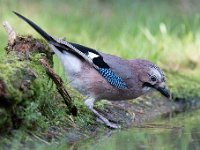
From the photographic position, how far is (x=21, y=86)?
5.80m

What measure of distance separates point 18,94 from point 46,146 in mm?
588

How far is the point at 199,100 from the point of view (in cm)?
953

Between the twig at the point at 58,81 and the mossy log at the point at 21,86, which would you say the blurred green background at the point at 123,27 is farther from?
the twig at the point at 58,81

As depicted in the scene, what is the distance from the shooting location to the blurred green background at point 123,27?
35.0 feet

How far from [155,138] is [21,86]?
5.35 feet

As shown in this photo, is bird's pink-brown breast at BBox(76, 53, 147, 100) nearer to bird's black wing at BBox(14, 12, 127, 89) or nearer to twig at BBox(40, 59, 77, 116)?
bird's black wing at BBox(14, 12, 127, 89)

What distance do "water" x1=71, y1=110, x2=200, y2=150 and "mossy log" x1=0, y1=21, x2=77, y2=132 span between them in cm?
55

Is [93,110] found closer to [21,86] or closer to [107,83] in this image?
[107,83]

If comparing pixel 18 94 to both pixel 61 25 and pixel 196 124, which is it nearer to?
pixel 196 124

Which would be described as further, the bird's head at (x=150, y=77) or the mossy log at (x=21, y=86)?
the bird's head at (x=150, y=77)

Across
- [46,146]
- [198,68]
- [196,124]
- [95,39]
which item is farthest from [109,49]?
[46,146]

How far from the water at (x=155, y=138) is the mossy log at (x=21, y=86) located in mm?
547

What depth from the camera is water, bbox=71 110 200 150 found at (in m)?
6.23

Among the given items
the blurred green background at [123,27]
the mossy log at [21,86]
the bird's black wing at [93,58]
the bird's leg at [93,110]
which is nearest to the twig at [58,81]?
the mossy log at [21,86]
